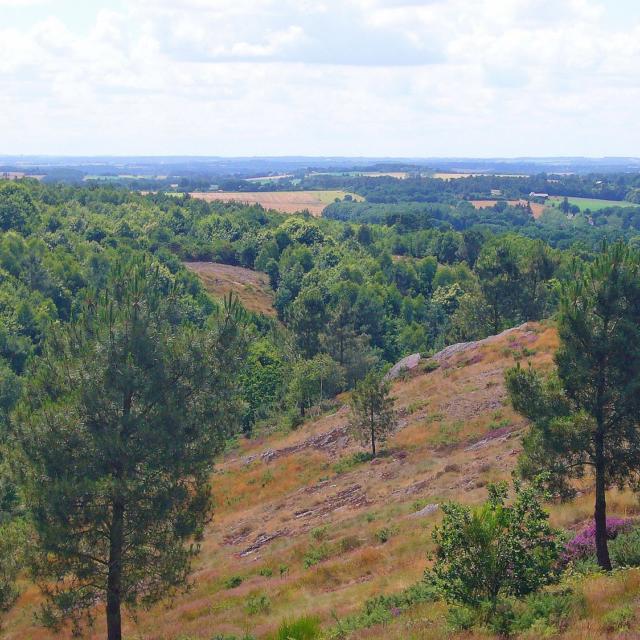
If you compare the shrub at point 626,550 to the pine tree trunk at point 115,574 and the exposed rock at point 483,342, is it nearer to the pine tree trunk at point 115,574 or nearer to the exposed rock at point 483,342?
the pine tree trunk at point 115,574

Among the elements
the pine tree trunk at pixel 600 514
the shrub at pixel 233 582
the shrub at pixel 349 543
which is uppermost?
the pine tree trunk at pixel 600 514

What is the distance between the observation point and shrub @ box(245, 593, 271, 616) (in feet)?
74.6

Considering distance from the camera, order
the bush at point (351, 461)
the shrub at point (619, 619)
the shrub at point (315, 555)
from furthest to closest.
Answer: the bush at point (351, 461)
the shrub at point (315, 555)
the shrub at point (619, 619)

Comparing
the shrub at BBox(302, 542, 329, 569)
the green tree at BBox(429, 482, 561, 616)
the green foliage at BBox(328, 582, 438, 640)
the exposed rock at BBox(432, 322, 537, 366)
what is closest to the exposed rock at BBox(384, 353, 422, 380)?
the exposed rock at BBox(432, 322, 537, 366)

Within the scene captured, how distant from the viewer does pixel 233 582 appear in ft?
91.1

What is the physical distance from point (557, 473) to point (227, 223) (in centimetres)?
14603

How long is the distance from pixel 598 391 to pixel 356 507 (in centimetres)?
1845

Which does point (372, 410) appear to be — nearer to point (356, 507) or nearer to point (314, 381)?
point (356, 507)

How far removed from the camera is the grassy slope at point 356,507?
22031mm

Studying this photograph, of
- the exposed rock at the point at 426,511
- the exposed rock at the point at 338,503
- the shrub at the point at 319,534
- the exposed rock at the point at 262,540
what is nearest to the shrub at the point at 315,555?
the shrub at the point at 319,534

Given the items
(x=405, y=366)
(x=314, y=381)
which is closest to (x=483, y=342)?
(x=405, y=366)

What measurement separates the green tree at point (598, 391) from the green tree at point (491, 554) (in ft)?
17.3

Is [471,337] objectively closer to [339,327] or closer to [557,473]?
[339,327]

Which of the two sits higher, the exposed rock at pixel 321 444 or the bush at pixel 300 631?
the bush at pixel 300 631
